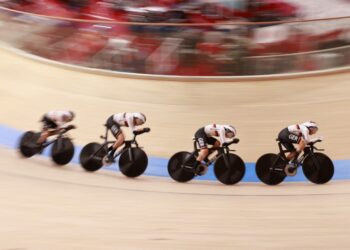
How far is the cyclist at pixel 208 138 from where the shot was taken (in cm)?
553

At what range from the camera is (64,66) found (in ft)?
26.4

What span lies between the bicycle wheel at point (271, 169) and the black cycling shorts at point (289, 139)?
13 centimetres

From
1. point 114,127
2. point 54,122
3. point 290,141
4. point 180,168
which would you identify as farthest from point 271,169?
point 54,122

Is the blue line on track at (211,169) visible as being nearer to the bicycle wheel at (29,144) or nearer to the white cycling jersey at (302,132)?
the bicycle wheel at (29,144)

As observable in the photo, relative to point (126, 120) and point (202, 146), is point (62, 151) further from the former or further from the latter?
point (202, 146)

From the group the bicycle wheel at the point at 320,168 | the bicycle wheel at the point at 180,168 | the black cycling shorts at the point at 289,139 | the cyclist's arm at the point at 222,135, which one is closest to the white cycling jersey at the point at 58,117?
the bicycle wheel at the point at 180,168

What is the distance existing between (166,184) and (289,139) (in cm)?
116

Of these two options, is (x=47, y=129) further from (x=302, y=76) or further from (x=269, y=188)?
(x=302, y=76)

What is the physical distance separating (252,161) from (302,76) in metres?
1.78

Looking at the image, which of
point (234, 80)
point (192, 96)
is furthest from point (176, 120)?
point (234, 80)

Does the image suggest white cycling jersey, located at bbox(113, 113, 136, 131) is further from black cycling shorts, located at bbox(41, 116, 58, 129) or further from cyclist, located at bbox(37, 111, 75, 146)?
black cycling shorts, located at bbox(41, 116, 58, 129)

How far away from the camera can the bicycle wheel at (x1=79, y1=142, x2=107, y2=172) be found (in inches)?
229

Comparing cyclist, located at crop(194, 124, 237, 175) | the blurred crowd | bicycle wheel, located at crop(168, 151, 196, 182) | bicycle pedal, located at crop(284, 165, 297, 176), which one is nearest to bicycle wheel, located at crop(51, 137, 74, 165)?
bicycle wheel, located at crop(168, 151, 196, 182)

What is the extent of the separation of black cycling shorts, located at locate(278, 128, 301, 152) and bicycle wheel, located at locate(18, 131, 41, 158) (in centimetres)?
234
